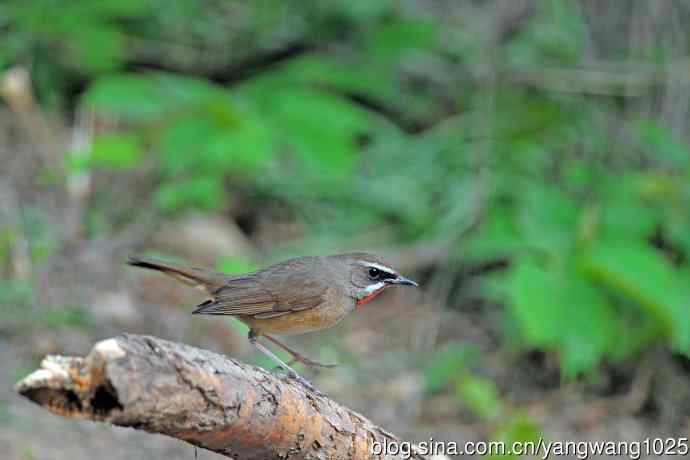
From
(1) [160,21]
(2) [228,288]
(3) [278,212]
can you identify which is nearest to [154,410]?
(2) [228,288]

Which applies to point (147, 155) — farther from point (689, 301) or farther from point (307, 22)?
point (689, 301)

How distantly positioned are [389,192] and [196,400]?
7.13 meters

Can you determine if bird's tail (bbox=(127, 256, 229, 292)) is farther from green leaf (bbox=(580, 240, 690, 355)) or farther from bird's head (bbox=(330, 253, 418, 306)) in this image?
green leaf (bbox=(580, 240, 690, 355))

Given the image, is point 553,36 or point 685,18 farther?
point 553,36

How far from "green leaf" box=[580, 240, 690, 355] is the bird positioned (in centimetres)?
244

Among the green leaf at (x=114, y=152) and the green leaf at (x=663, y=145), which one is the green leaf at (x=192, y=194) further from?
the green leaf at (x=663, y=145)

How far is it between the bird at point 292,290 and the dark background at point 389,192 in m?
0.92

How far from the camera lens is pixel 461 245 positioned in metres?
9.41

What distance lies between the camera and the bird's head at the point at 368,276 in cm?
528

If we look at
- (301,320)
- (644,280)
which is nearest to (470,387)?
(644,280)

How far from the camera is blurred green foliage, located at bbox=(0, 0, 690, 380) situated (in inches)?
289

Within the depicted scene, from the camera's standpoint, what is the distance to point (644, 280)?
7031 millimetres

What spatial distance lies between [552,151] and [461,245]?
1.40m

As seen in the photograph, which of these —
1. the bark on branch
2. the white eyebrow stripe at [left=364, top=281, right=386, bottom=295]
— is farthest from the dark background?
the bark on branch
